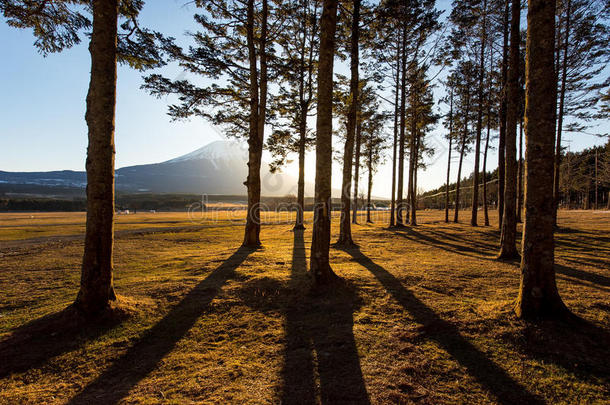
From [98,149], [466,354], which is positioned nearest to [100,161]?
[98,149]

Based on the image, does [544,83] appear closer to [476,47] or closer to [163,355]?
[163,355]

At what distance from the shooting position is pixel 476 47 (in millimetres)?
17516

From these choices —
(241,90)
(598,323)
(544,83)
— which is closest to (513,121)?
(544,83)

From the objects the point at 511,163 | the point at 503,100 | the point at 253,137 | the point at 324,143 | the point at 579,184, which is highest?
the point at 503,100

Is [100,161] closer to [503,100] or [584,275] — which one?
[584,275]

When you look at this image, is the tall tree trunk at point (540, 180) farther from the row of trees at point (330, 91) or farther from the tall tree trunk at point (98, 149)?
the tall tree trunk at point (98, 149)

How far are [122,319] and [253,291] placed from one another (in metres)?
2.45

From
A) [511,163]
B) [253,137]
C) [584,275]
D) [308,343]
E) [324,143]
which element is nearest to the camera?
[308,343]

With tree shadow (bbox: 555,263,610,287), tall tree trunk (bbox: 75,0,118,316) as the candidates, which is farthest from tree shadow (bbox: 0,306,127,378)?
tree shadow (bbox: 555,263,610,287)

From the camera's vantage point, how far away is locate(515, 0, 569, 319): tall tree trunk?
389 centimetres

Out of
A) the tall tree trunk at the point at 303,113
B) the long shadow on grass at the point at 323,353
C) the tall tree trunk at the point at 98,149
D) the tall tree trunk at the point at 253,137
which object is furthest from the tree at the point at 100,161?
the tall tree trunk at the point at 303,113

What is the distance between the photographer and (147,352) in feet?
11.7

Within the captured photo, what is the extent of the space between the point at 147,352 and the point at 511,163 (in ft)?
37.0

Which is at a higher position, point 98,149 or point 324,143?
point 324,143
